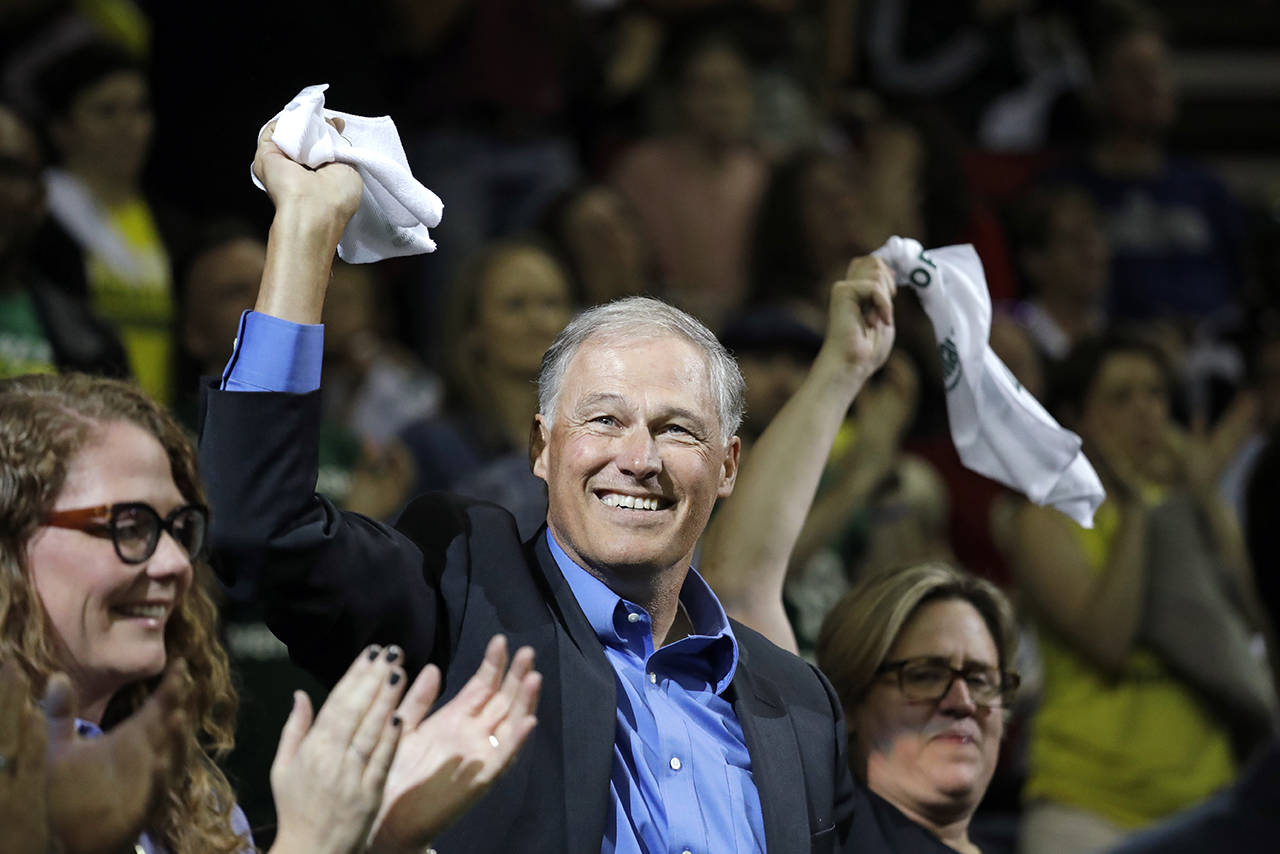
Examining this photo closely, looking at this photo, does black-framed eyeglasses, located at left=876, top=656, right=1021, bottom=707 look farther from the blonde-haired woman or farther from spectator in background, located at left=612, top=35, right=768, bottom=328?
spectator in background, located at left=612, top=35, right=768, bottom=328

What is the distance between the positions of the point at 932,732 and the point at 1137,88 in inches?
185

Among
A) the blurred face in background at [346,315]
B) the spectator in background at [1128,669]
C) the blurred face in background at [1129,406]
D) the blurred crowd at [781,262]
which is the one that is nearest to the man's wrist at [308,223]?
the blurred crowd at [781,262]

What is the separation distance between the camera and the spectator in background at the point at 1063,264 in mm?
6668

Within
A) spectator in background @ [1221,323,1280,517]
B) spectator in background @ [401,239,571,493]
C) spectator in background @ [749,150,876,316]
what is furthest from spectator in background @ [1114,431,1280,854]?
spectator in background @ [749,150,876,316]

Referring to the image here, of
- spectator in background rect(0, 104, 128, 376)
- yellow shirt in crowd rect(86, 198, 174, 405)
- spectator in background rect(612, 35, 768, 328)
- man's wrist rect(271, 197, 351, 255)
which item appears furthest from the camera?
spectator in background rect(612, 35, 768, 328)

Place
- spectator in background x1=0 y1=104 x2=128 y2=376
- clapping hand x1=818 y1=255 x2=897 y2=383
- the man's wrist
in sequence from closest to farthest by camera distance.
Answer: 1. the man's wrist
2. clapping hand x1=818 y1=255 x2=897 y2=383
3. spectator in background x1=0 y1=104 x2=128 y2=376

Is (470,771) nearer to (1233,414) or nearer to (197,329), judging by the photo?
(197,329)

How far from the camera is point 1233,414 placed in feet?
18.9

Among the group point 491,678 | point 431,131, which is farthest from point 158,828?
point 431,131

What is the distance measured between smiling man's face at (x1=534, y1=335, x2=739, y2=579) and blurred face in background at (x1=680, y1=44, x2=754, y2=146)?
414 centimetres

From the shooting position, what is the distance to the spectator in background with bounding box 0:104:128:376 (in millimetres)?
4086

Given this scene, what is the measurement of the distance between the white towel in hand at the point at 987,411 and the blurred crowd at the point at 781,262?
264 mm

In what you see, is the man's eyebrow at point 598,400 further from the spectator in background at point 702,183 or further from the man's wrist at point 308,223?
the spectator in background at point 702,183

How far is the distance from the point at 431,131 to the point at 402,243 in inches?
148
